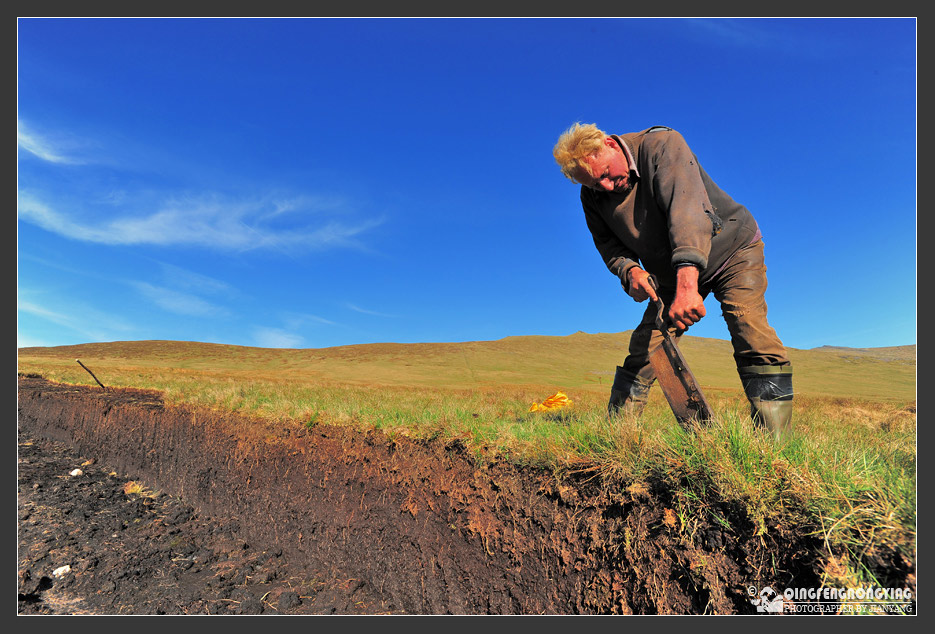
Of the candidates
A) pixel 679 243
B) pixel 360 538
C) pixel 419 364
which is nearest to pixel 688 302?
pixel 679 243

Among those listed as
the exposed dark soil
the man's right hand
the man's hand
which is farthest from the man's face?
the exposed dark soil

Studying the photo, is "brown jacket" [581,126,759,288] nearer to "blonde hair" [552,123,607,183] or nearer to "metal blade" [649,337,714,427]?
"blonde hair" [552,123,607,183]

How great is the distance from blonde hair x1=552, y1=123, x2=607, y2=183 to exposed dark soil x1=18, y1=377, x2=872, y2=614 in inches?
75.1

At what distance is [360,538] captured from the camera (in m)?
3.67

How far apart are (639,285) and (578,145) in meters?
0.97

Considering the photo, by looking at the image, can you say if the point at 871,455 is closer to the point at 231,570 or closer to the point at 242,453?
the point at 231,570

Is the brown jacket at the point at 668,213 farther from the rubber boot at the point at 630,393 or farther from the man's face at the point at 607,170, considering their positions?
the rubber boot at the point at 630,393

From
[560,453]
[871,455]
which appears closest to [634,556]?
[560,453]

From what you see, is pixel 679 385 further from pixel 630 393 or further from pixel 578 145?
pixel 578 145

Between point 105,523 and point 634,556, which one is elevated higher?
point 634,556

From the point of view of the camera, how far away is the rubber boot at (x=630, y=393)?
348cm

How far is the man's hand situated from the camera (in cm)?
248

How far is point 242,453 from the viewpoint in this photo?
521 cm

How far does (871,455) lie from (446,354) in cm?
3788
